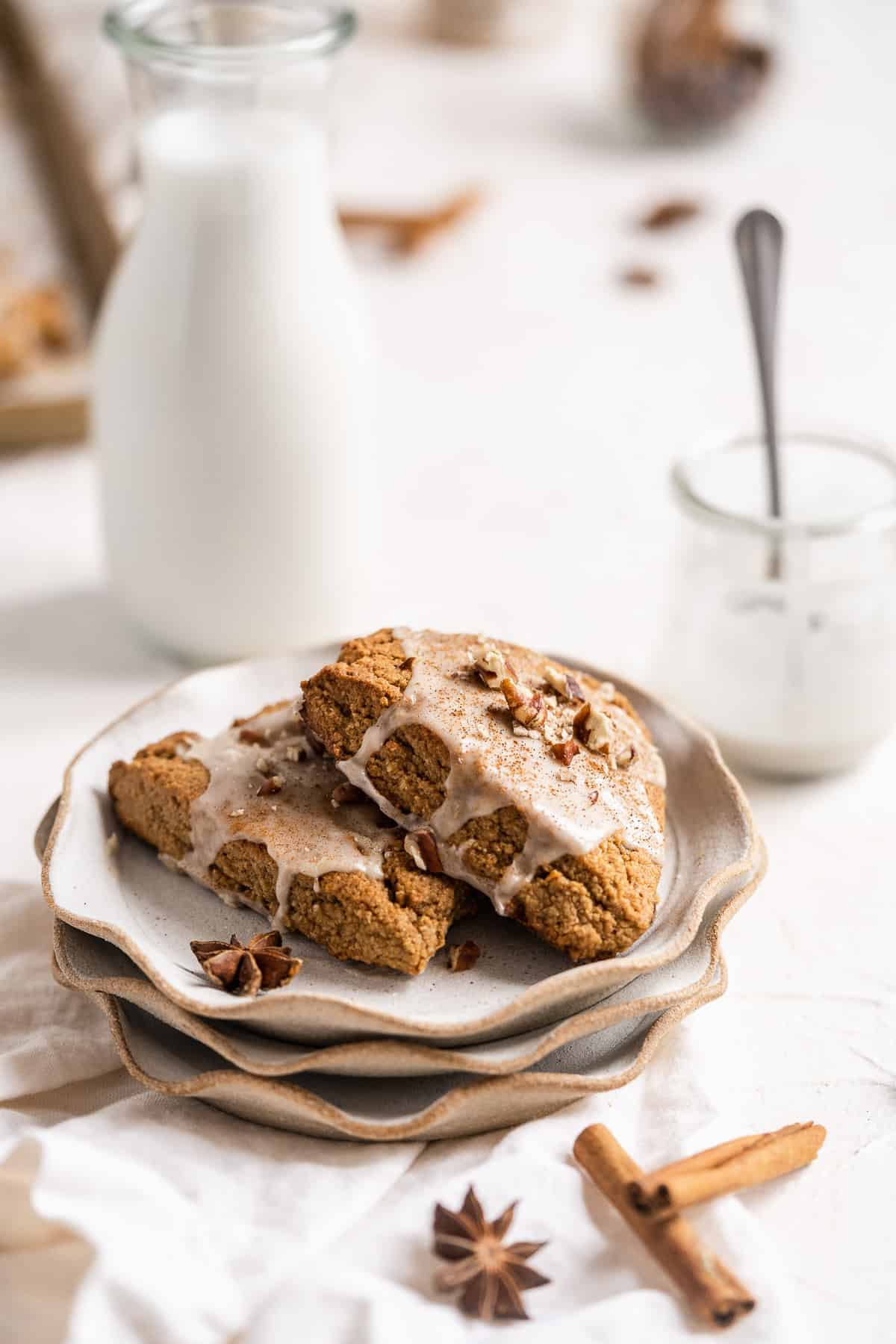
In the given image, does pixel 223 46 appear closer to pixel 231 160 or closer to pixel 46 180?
pixel 231 160

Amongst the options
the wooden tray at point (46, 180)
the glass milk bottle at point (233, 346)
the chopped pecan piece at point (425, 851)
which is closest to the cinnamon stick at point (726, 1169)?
the chopped pecan piece at point (425, 851)

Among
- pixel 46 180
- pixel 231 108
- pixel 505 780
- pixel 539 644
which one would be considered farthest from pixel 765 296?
pixel 46 180

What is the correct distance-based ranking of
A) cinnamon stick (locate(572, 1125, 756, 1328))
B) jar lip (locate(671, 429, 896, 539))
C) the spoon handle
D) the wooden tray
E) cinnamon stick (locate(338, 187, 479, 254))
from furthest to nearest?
cinnamon stick (locate(338, 187, 479, 254)), the wooden tray, the spoon handle, jar lip (locate(671, 429, 896, 539)), cinnamon stick (locate(572, 1125, 756, 1328))

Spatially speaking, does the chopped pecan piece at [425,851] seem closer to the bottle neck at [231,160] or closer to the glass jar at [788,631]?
the glass jar at [788,631]

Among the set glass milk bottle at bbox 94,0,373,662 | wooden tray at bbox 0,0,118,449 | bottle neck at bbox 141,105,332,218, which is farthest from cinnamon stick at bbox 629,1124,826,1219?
wooden tray at bbox 0,0,118,449

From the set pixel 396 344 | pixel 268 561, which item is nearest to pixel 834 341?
pixel 396 344

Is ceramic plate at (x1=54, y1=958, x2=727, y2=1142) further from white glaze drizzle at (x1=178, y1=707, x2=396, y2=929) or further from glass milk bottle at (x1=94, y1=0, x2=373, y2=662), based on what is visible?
glass milk bottle at (x1=94, y1=0, x2=373, y2=662)

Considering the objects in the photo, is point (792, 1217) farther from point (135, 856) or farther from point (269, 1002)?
point (135, 856)
